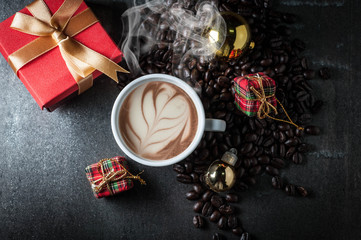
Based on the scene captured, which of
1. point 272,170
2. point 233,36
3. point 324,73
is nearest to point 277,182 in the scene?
point 272,170

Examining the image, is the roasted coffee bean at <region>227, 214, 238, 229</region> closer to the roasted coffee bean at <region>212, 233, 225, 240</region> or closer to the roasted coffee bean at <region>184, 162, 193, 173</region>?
the roasted coffee bean at <region>212, 233, 225, 240</region>

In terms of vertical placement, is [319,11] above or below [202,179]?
above

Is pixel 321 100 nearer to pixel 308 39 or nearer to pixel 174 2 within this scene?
pixel 308 39

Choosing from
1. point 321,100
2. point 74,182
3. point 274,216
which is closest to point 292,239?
point 274,216

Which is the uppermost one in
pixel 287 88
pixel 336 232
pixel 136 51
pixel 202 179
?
pixel 136 51

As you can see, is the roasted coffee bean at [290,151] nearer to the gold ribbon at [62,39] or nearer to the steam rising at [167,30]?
the steam rising at [167,30]

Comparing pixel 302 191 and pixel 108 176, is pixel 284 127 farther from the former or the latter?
pixel 108 176
